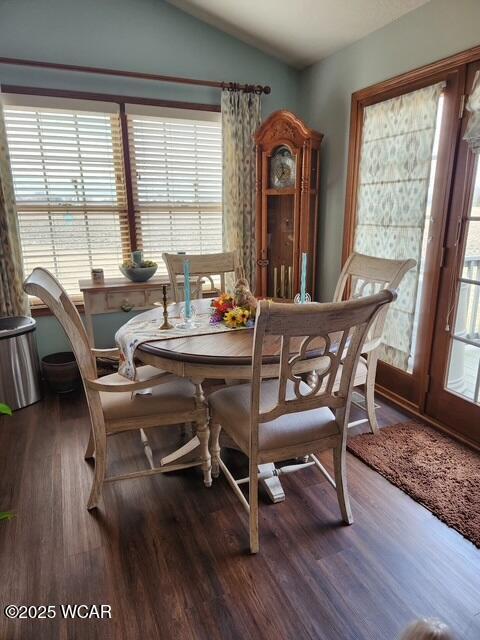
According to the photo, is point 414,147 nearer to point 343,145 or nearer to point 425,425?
point 343,145

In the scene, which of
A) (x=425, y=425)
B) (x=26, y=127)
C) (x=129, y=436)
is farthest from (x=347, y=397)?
(x=26, y=127)

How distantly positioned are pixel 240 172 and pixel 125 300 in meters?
1.54

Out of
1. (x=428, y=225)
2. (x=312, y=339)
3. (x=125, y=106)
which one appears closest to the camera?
(x=312, y=339)

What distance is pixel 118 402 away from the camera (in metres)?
1.84

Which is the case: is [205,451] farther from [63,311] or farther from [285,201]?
[285,201]

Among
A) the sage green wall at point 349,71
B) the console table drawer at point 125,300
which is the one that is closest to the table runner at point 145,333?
the console table drawer at point 125,300

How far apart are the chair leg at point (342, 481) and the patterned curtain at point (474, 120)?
5.71ft

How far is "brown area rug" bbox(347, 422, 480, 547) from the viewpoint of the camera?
5.98ft

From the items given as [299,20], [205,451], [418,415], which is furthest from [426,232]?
[205,451]

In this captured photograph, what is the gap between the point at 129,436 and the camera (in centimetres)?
251

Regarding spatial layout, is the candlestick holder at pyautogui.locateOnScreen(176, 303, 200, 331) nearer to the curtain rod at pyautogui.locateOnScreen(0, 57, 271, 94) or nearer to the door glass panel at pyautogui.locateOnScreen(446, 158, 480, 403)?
the door glass panel at pyautogui.locateOnScreen(446, 158, 480, 403)

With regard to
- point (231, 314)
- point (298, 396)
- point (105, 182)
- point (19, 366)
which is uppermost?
point (105, 182)

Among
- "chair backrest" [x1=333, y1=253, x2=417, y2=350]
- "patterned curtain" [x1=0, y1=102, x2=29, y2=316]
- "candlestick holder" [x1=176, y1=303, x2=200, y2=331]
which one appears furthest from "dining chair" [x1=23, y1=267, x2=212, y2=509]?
"patterned curtain" [x1=0, y1=102, x2=29, y2=316]

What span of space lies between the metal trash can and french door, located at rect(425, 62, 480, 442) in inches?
110
